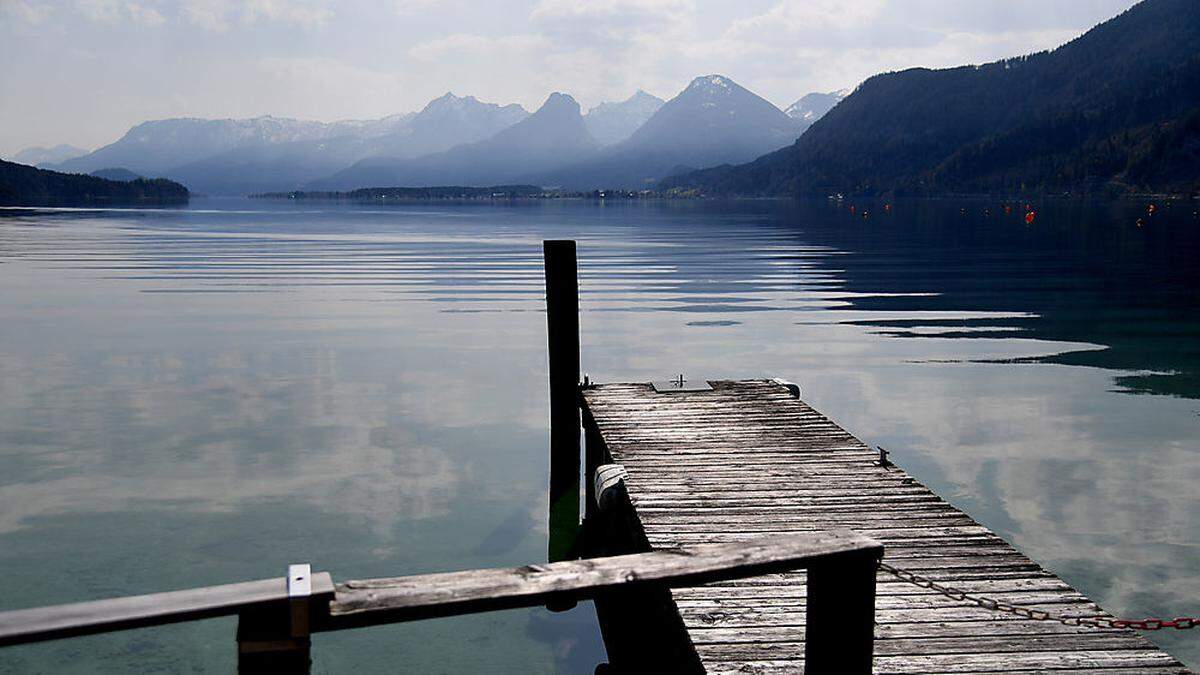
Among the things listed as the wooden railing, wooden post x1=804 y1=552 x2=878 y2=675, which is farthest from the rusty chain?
the wooden railing

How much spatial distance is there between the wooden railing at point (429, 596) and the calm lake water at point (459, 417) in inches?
272

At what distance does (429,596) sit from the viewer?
15.0 feet

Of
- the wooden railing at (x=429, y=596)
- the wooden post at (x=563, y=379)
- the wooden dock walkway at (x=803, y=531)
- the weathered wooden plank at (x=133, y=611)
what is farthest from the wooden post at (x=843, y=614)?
the wooden post at (x=563, y=379)

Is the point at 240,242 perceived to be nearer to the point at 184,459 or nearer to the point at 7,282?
the point at 7,282

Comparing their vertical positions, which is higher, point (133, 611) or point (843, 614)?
point (133, 611)

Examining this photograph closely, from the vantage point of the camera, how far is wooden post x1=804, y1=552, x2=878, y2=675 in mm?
5242

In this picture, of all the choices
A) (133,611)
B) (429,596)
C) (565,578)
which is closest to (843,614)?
(565,578)

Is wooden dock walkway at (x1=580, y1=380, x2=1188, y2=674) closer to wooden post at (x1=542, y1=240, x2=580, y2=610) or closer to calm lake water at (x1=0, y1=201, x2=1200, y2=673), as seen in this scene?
wooden post at (x1=542, y1=240, x2=580, y2=610)

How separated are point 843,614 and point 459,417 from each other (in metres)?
17.8

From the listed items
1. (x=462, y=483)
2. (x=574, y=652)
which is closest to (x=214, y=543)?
(x=462, y=483)

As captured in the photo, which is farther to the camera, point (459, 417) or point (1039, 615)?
point (459, 417)

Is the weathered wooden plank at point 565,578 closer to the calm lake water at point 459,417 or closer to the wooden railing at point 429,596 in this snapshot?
the wooden railing at point 429,596

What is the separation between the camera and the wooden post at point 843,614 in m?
5.24

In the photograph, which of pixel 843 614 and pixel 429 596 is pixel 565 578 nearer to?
pixel 429 596
